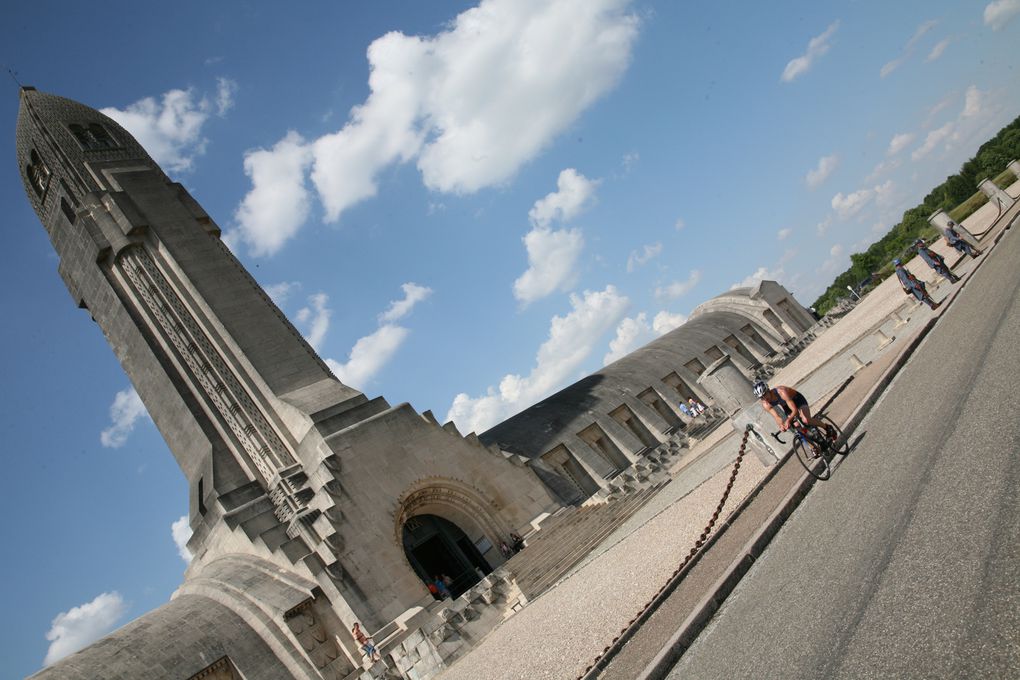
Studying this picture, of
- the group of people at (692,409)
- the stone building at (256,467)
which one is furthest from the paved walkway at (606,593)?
the group of people at (692,409)

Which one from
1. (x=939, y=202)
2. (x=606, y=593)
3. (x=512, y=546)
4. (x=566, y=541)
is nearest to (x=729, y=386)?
(x=606, y=593)

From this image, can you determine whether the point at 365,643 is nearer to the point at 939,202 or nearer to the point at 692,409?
the point at 692,409

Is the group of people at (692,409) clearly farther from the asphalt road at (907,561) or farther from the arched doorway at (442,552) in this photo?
the asphalt road at (907,561)

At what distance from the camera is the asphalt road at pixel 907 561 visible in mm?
4648

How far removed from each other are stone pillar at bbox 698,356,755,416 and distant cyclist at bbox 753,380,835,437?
3984 millimetres

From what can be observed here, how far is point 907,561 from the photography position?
225 inches

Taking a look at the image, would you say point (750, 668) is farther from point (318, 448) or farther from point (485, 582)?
point (318, 448)

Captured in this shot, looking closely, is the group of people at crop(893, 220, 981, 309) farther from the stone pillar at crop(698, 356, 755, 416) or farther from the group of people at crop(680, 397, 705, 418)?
the group of people at crop(680, 397, 705, 418)

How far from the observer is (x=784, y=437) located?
1320 centimetres

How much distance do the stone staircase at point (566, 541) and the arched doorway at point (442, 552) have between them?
8.21 feet

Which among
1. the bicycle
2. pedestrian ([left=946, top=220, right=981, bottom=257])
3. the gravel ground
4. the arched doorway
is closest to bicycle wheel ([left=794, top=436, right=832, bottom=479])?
the bicycle

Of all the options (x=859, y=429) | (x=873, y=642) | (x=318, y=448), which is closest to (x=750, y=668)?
(x=873, y=642)

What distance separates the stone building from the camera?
59.5ft

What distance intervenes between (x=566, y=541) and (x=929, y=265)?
14721 millimetres
